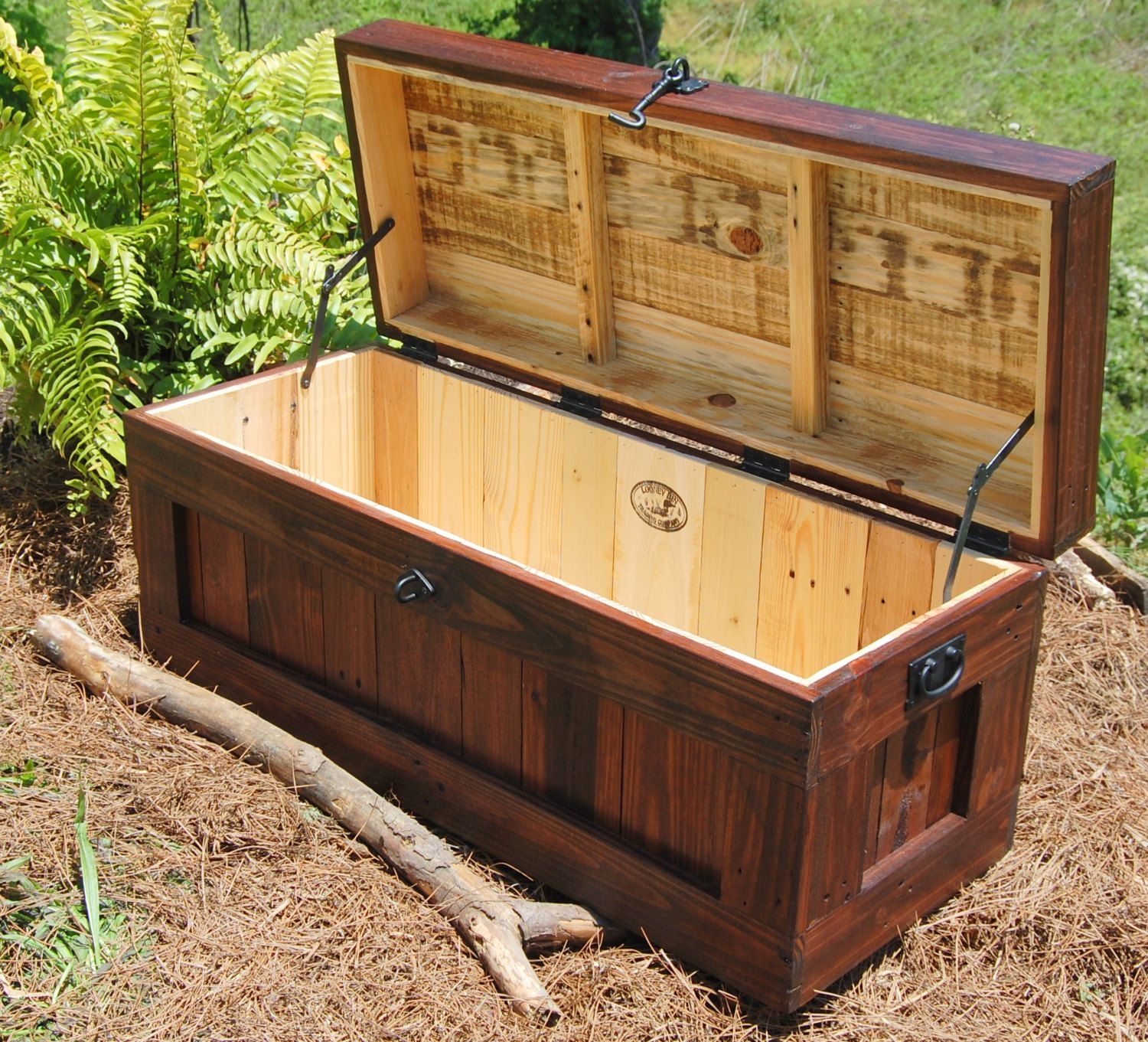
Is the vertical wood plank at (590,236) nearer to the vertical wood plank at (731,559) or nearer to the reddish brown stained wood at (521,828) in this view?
the vertical wood plank at (731,559)

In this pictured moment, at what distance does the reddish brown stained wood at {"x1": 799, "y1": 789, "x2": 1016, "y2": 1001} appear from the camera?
103 inches

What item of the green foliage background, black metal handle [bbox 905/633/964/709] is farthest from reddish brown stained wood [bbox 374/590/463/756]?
the green foliage background

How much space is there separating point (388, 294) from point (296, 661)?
1076 mm

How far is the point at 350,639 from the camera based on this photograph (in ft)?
10.4

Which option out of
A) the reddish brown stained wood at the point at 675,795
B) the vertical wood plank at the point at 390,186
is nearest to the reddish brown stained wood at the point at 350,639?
the reddish brown stained wood at the point at 675,795

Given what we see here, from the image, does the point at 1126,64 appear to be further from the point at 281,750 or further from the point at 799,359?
the point at 281,750

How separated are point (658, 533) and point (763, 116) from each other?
117 cm

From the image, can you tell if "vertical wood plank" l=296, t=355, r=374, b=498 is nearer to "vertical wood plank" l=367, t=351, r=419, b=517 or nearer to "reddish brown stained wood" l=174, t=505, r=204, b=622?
"vertical wood plank" l=367, t=351, r=419, b=517

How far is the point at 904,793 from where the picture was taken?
2.70 meters

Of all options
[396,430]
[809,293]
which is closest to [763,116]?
[809,293]

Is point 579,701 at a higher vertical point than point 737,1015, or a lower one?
higher

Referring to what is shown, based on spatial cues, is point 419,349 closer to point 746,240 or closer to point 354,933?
point 746,240

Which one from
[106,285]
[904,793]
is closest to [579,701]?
[904,793]

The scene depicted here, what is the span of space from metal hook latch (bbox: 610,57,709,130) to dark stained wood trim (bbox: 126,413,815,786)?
3.00 ft
